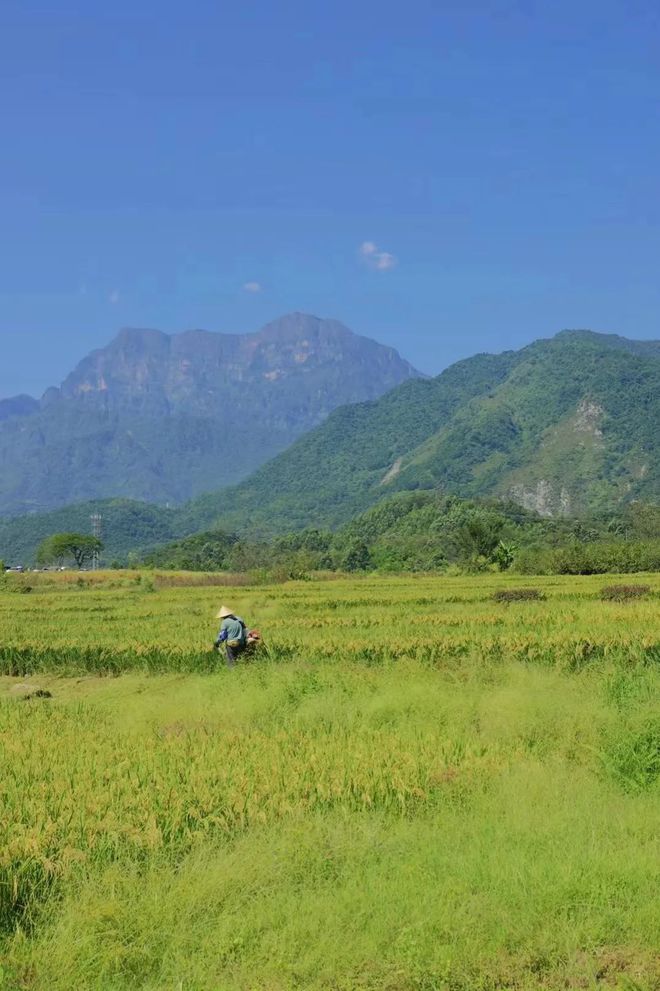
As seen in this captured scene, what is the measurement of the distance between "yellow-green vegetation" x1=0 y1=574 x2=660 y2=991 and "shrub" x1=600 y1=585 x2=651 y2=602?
20.2 meters

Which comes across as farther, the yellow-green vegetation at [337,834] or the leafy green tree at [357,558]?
the leafy green tree at [357,558]

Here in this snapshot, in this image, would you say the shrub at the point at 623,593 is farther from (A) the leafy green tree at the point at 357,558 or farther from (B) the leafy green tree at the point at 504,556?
(A) the leafy green tree at the point at 357,558

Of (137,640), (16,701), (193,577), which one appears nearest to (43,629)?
(137,640)

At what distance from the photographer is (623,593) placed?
38.2 m

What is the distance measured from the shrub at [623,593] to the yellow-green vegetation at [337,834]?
20.2 m

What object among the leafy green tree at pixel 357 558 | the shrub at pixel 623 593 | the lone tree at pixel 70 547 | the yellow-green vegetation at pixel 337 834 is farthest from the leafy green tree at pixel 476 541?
the lone tree at pixel 70 547

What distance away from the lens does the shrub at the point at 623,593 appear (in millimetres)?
37228

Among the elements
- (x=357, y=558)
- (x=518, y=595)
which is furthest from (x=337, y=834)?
(x=357, y=558)

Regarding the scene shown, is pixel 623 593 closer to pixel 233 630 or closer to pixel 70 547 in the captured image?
pixel 233 630

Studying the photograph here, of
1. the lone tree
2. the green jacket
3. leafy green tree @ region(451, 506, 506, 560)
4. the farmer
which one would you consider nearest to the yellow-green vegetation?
the farmer

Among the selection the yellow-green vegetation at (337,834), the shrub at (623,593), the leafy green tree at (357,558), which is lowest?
the leafy green tree at (357,558)

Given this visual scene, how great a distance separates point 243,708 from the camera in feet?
51.0

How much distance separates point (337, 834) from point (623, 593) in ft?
104

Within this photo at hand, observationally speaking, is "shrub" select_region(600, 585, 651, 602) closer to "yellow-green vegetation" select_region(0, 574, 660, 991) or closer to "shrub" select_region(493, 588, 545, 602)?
"shrub" select_region(493, 588, 545, 602)
